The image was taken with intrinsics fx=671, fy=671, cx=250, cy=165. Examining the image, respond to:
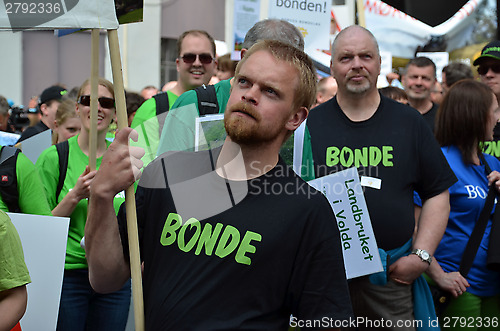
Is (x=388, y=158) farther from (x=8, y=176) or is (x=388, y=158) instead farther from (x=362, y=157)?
(x=8, y=176)

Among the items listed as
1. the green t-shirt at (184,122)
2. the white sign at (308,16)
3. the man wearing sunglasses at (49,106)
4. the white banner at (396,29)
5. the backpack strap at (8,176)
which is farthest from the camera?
the white banner at (396,29)

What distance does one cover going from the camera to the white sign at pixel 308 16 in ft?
16.8

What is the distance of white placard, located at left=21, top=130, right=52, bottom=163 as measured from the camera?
408 cm

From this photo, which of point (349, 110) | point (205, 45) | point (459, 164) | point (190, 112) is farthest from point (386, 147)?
point (205, 45)

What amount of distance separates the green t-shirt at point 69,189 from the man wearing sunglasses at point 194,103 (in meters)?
0.80

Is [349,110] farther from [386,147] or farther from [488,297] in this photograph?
[488,297]

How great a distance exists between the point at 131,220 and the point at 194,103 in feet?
3.43

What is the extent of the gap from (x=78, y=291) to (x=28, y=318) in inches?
23.0

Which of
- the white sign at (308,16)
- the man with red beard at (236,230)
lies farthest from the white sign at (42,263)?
the white sign at (308,16)

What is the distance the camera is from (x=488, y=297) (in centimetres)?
394

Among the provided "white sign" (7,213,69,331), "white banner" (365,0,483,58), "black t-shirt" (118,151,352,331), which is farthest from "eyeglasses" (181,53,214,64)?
"white banner" (365,0,483,58)

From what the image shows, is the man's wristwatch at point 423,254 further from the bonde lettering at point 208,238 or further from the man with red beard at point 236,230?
the bonde lettering at point 208,238

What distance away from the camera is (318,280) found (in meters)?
1.96

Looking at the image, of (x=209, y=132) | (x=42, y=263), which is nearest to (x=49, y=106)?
(x=42, y=263)
